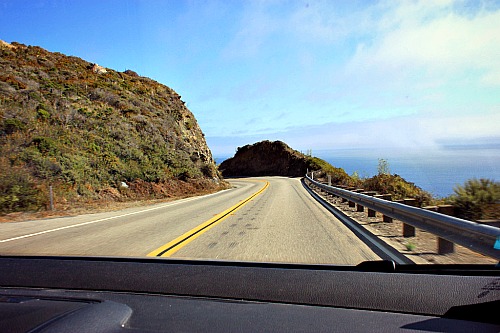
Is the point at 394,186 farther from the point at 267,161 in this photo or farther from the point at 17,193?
the point at 267,161

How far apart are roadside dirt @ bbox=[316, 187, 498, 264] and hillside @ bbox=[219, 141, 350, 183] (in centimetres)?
5369

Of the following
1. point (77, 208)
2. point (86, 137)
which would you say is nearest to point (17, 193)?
point (77, 208)

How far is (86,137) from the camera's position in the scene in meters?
23.6

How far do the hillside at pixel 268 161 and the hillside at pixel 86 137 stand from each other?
98.3 feet

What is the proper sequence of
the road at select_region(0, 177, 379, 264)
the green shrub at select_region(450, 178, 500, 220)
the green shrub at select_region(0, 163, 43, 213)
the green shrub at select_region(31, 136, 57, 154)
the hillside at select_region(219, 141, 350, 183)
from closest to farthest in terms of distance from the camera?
1. the road at select_region(0, 177, 379, 264)
2. the green shrub at select_region(450, 178, 500, 220)
3. the green shrub at select_region(0, 163, 43, 213)
4. the green shrub at select_region(31, 136, 57, 154)
5. the hillside at select_region(219, 141, 350, 183)

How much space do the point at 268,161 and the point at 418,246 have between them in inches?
2619

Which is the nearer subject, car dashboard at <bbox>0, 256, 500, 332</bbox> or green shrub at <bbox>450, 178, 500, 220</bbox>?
car dashboard at <bbox>0, 256, 500, 332</bbox>

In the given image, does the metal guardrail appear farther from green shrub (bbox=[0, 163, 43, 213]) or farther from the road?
green shrub (bbox=[0, 163, 43, 213])

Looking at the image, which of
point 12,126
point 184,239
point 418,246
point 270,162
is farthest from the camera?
point 270,162

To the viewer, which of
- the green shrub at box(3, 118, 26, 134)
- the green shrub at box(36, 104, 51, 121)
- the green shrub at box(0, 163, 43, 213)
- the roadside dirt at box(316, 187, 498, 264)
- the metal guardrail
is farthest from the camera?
the green shrub at box(36, 104, 51, 121)

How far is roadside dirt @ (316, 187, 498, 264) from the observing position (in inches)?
217

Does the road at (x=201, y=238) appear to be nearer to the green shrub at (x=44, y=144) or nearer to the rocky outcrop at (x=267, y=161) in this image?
the green shrub at (x=44, y=144)

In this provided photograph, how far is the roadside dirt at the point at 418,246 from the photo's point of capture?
5.51 m

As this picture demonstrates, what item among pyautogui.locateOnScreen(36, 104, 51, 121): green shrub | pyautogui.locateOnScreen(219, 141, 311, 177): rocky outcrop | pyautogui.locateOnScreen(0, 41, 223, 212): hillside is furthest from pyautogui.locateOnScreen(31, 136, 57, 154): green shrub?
pyautogui.locateOnScreen(219, 141, 311, 177): rocky outcrop
